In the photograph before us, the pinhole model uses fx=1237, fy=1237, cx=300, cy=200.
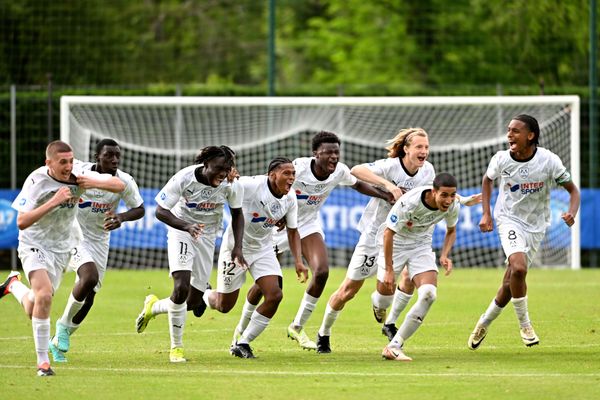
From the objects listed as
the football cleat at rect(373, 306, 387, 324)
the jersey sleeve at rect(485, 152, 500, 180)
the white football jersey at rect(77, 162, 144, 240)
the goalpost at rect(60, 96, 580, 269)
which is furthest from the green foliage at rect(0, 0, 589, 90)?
the jersey sleeve at rect(485, 152, 500, 180)

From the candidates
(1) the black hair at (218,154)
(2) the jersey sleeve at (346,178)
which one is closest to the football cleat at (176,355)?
(1) the black hair at (218,154)

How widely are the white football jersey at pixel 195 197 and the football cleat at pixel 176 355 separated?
1296 millimetres

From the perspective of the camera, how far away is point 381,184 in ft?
43.2

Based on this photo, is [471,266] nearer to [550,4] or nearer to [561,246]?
[561,246]

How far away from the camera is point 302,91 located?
93.6ft

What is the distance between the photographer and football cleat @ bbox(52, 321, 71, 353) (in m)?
12.1

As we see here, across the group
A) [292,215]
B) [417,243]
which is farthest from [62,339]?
[417,243]

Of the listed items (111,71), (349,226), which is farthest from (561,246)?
(111,71)

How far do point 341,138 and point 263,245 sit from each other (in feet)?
42.2

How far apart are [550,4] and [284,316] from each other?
22798mm

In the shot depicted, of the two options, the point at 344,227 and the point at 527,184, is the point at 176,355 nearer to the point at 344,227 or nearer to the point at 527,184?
the point at 527,184

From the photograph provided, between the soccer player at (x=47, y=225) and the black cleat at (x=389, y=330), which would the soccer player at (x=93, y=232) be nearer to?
the soccer player at (x=47, y=225)

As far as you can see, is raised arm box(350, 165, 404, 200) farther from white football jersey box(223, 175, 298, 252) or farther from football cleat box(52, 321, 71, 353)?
football cleat box(52, 321, 71, 353)

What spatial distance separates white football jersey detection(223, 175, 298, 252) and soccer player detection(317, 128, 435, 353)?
1072 mm
